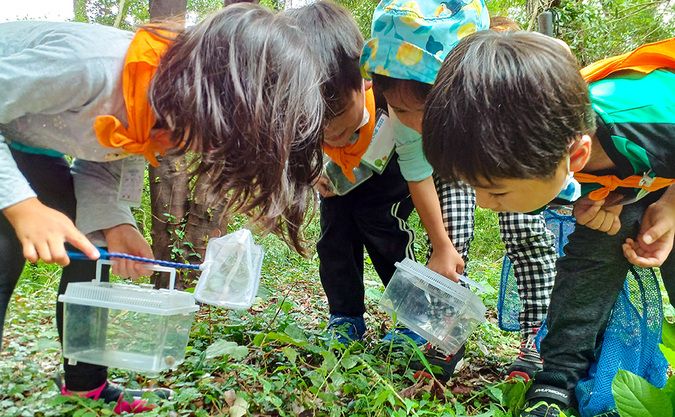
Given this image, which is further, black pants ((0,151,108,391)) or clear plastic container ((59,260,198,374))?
black pants ((0,151,108,391))

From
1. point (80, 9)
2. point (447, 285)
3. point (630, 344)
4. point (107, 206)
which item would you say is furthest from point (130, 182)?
point (80, 9)

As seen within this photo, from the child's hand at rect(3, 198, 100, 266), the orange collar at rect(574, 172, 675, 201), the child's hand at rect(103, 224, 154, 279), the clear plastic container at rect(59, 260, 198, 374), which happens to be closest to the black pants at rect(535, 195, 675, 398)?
the orange collar at rect(574, 172, 675, 201)

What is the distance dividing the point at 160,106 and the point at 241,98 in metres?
0.19

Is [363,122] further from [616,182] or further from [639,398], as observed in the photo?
[639,398]

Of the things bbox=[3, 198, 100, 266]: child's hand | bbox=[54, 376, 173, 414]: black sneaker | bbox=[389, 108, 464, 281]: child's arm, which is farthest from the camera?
bbox=[389, 108, 464, 281]: child's arm

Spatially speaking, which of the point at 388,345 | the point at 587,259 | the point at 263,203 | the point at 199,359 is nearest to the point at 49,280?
the point at 199,359

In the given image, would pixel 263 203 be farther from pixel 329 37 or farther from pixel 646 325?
pixel 646 325

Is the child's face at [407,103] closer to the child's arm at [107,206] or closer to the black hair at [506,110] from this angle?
the black hair at [506,110]

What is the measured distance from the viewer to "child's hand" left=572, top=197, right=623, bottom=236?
1.58m

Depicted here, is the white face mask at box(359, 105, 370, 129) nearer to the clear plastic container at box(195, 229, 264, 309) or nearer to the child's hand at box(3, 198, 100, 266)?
the clear plastic container at box(195, 229, 264, 309)

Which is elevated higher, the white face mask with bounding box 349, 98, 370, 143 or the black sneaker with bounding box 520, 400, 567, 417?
the white face mask with bounding box 349, 98, 370, 143

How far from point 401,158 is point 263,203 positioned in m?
0.67

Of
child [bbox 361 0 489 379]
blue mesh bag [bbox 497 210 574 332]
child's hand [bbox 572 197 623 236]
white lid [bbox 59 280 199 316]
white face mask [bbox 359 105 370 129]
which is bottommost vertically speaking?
blue mesh bag [bbox 497 210 574 332]

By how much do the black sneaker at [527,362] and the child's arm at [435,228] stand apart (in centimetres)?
37
